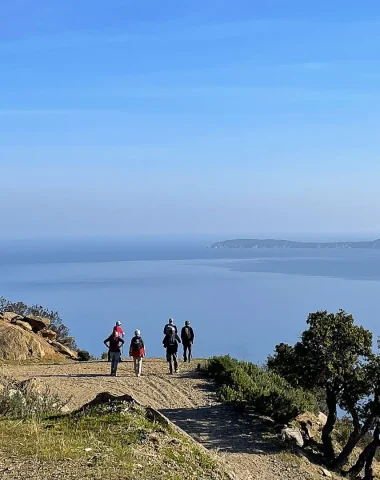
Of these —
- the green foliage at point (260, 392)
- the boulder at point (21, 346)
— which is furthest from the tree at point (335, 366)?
the boulder at point (21, 346)

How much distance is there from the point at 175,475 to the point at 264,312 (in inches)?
4897

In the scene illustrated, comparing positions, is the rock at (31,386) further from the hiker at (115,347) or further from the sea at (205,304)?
the sea at (205,304)

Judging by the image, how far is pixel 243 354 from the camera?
7912 cm

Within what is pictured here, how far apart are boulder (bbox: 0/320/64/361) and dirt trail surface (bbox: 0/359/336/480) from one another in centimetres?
117

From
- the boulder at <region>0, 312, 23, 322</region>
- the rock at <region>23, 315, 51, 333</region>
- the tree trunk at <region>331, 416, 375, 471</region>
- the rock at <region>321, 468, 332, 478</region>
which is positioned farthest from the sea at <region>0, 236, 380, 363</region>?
the rock at <region>321, 468, 332, 478</region>

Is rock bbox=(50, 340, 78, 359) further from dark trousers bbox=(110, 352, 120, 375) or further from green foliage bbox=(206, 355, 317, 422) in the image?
green foliage bbox=(206, 355, 317, 422)

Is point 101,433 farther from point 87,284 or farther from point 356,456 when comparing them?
point 87,284

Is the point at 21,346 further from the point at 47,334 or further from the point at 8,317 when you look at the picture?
the point at 8,317

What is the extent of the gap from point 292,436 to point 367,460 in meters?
2.09

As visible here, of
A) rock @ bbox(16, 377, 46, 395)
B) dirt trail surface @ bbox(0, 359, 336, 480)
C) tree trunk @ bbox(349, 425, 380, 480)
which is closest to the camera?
dirt trail surface @ bbox(0, 359, 336, 480)

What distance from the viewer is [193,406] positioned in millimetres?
15977

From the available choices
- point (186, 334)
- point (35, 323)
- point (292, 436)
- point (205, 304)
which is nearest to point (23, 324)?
point (35, 323)

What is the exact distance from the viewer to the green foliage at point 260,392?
15.6 m

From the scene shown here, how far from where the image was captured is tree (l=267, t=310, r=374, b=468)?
14.4 m
